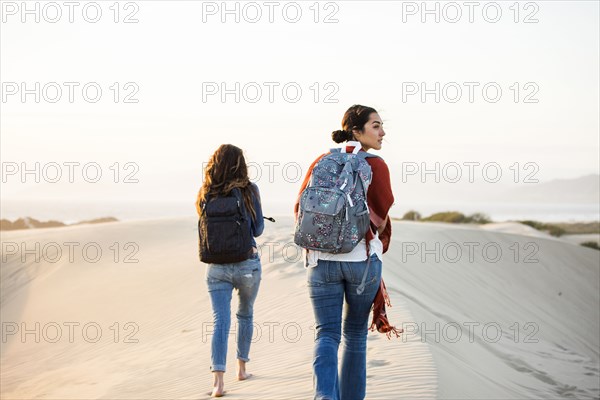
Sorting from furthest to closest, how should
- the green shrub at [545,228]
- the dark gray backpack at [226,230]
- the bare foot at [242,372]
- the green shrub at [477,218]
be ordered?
the green shrub at [477,218] < the green shrub at [545,228] < the bare foot at [242,372] < the dark gray backpack at [226,230]

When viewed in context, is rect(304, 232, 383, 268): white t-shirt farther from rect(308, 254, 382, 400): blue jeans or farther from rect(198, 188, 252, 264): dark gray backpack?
rect(198, 188, 252, 264): dark gray backpack

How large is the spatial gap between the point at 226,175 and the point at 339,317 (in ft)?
5.56

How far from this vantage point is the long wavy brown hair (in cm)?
564

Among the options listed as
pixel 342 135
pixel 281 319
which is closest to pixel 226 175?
pixel 342 135

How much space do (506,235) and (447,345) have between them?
48.4 feet

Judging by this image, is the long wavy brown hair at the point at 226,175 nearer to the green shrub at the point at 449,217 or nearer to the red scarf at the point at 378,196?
the red scarf at the point at 378,196

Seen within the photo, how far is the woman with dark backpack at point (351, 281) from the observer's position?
14.2 ft

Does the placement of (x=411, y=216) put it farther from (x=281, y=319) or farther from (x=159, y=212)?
(x=159, y=212)

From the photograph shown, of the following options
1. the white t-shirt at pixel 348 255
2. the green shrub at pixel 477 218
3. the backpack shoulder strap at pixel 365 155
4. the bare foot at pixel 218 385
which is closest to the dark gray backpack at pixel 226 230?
the bare foot at pixel 218 385

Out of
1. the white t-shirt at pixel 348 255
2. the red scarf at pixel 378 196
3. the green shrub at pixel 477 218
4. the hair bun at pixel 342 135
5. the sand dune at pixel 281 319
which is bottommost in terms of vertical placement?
the sand dune at pixel 281 319

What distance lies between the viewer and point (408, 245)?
17484 millimetres

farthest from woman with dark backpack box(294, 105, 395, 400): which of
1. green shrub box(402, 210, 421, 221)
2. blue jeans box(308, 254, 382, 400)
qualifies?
green shrub box(402, 210, 421, 221)

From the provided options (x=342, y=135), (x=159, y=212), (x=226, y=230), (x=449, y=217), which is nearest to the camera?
(x=342, y=135)

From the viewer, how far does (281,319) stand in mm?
9539
